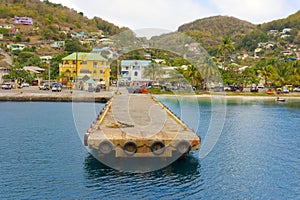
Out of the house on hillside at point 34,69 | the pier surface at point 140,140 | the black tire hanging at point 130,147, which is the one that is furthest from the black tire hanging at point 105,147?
the house on hillside at point 34,69

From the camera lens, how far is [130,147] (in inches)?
785

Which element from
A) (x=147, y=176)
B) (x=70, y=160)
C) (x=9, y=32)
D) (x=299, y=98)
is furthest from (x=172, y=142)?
(x=9, y=32)

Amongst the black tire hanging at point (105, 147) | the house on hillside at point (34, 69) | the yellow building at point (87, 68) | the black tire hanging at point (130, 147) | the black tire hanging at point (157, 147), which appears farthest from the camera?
the house on hillside at point (34, 69)

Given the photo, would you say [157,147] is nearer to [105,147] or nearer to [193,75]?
[105,147]

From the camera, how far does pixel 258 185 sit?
61.1ft

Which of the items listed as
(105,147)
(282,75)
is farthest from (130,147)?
(282,75)

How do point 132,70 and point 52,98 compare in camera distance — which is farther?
point 132,70

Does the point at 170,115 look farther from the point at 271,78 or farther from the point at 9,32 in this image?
the point at 9,32

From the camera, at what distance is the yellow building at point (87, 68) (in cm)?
8606

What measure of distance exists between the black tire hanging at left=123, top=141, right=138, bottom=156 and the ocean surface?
3.65 feet

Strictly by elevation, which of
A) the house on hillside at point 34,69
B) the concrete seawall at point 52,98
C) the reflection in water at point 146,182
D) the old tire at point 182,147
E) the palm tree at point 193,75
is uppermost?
the house on hillside at point 34,69

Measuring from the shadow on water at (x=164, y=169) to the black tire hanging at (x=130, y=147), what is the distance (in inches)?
42.5

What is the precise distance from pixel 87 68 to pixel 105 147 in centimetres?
6877

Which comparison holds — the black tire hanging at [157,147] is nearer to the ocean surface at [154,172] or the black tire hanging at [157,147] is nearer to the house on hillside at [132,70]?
the ocean surface at [154,172]
